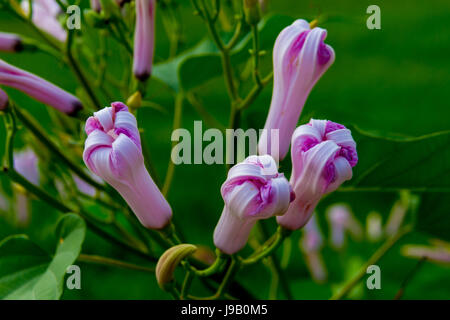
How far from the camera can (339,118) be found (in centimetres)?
67

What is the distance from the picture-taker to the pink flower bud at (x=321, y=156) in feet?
1.39

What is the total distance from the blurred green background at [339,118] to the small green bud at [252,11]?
7 cm

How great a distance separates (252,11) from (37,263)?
29 centimetres

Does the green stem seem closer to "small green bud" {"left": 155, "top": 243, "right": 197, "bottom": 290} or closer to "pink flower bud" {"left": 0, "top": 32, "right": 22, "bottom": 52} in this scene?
"pink flower bud" {"left": 0, "top": 32, "right": 22, "bottom": 52}

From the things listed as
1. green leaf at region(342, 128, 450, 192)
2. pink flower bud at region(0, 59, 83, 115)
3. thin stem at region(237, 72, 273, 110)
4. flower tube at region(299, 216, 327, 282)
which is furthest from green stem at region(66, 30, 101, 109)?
flower tube at region(299, 216, 327, 282)

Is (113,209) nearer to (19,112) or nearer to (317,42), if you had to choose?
(19,112)

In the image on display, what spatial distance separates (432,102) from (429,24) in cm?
52

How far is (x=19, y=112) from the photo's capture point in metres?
0.52

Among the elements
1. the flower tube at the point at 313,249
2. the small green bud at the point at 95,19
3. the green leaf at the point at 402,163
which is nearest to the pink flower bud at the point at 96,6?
the small green bud at the point at 95,19

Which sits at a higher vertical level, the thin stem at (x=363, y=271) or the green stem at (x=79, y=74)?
the green stem at (x=79, y=74)

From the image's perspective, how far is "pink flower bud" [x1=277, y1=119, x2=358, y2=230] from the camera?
42cm

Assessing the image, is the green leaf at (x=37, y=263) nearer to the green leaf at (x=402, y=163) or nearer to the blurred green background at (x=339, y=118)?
the blurred green background at (x=339, y=118)

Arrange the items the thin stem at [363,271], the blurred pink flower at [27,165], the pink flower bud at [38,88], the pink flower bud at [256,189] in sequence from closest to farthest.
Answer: the pink flower bud at [256,189]
the pink flower bud at [38,88]
the thin stem at [363,271]
the blurred pink flower at [27,165]
